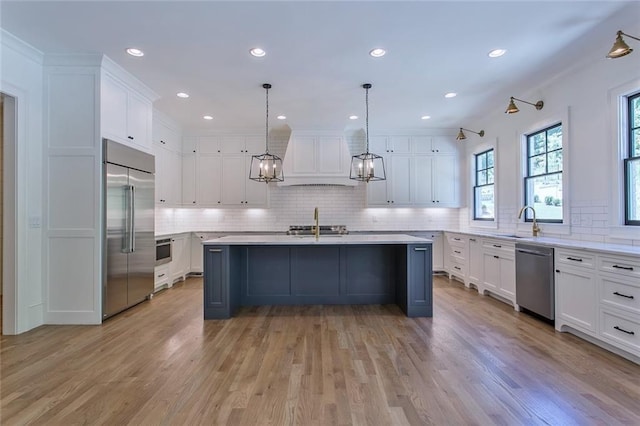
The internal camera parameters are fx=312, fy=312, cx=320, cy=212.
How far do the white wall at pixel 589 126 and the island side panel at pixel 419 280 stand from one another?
178 centimetres

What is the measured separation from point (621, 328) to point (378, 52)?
11.3 feet

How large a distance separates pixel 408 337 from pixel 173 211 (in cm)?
529

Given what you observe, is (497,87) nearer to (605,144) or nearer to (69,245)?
(605,144)

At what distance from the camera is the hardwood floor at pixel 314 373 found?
Answer: 6.43ft

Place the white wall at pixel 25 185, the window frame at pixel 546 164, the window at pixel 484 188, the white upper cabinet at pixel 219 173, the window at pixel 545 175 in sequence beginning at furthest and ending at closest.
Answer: the white upper cabinet at pixel 219 173, the window at pixel 484 188, the window at pixel 545 175, the window frame at pixel 546 164, the white wall at pixel 25 185

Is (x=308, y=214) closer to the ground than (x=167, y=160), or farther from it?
closer to the ground

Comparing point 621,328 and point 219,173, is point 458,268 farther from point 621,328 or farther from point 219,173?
point 219,173

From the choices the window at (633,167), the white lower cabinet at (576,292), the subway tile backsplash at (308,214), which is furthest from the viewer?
the subway tile backsplash at (308,214)

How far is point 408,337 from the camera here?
3.20m

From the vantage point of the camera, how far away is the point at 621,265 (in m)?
2.71

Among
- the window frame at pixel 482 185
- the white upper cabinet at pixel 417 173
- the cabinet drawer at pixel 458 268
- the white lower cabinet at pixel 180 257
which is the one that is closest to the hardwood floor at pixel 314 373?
the cabinet drawer at pixel 458 268

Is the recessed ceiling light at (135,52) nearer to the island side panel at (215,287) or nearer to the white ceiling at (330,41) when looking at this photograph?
the white ceiling at (330,41)

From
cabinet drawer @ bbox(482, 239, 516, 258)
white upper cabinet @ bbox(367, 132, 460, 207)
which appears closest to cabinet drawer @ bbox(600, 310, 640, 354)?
cabinet drawer @ bbox(482, 239, 516, 258)

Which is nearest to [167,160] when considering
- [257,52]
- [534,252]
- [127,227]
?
[127,227]
